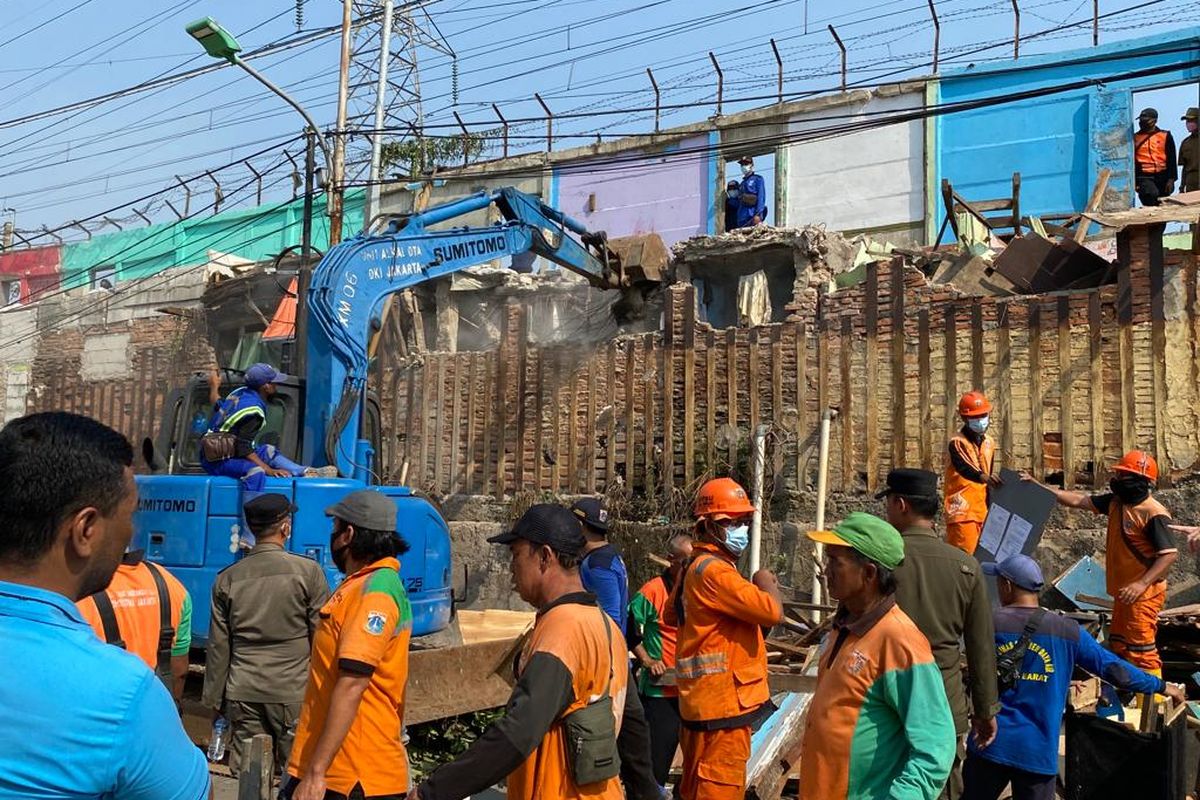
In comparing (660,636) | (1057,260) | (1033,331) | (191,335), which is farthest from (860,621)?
(191,335)

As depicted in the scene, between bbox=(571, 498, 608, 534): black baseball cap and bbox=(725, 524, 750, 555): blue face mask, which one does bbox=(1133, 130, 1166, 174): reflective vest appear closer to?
bbox=(571, 498, 608, 534): black baseball cap

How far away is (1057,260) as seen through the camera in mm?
11344

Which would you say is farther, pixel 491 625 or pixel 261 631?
pixel 491 625

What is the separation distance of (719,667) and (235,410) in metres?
4.41

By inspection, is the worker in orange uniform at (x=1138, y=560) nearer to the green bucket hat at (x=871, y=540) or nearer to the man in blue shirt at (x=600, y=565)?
the man in blue shirt at (x=600, y=565)

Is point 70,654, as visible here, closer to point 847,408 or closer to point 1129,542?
point 1129,542

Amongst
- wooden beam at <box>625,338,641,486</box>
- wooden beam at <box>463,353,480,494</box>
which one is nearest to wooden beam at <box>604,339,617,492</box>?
wooden beam at <box>625,338,641,486</box>

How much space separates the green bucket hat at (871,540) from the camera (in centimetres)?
331

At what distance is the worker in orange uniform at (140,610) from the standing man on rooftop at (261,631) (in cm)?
35

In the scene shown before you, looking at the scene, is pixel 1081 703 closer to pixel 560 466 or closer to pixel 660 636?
pixel 660 636

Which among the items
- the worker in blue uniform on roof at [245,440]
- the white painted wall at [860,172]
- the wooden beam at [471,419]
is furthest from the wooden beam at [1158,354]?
the white painted wall at [860,172]

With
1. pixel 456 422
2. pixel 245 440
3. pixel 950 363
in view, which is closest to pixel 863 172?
pixel 456 422

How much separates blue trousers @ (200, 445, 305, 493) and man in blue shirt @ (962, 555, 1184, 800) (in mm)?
4574

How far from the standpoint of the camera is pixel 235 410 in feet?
24.5
